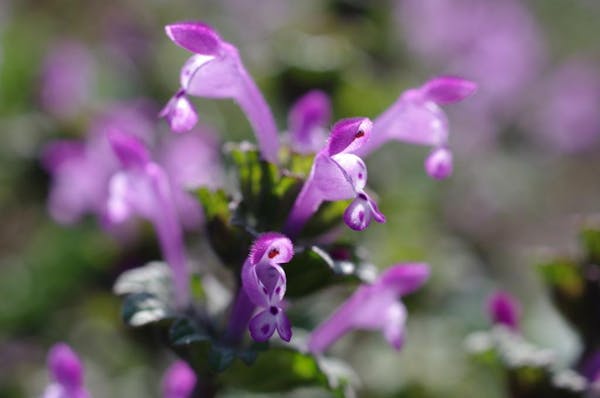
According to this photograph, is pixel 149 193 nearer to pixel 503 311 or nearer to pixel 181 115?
pixel 181 115

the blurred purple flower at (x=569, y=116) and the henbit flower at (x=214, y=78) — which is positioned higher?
the henbit flower at (x=214, y=78)

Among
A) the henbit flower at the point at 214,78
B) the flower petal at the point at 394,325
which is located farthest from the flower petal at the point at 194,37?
the flower petal at the point at 394,325

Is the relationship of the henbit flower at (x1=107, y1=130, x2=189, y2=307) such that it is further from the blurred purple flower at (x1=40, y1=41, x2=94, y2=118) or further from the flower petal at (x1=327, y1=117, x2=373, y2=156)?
the blurred purple flower at (x1=40, y1=41, x2=94, y2=118)

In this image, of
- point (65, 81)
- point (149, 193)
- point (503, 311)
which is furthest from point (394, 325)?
point (65, 81)

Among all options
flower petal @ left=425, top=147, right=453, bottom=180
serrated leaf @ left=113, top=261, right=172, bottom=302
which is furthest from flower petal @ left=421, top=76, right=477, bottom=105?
serrated leaf @ left=113, top=261, right=172, bottom=302

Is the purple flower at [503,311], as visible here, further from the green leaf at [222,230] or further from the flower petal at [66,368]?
the flower petal at [66,368]

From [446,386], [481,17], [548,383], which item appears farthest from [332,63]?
[481,17]

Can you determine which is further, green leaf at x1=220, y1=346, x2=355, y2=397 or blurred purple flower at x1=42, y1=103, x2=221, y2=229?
blurred purple flower at x1=42, y1=103, x2=221, y2=229
